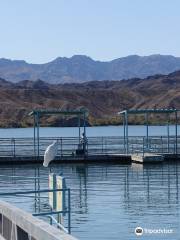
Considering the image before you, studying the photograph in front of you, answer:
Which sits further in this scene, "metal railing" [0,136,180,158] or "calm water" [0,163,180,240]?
"metal railing" [0,136,180,158]

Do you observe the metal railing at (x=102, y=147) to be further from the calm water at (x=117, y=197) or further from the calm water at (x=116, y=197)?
the calm water at (x=117, y=197)

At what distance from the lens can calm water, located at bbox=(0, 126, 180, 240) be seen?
18.5 metres

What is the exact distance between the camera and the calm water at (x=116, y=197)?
60.7 ft

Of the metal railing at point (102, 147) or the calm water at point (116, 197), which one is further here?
the metal railing at point (102, 147)

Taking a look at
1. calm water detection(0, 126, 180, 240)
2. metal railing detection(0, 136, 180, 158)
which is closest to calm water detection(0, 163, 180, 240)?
calm water detection(0, 126, 180, 240)

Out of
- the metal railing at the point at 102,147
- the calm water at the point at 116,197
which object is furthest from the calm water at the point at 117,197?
the metal railing at the point at 102,147

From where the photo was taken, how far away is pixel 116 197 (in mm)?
25594

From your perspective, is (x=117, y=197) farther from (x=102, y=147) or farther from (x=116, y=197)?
(x=102, y=147)

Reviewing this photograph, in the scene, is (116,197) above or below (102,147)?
below

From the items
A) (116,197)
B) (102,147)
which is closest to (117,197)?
(116,197)

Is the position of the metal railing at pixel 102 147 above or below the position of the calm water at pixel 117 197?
above

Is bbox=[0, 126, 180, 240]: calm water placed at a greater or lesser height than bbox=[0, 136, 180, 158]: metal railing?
lesser

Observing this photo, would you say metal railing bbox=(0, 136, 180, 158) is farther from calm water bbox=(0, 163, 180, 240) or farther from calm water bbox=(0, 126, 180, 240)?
calm water bbox=(0, 163, 180, 240)

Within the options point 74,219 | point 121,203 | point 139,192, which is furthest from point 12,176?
point 74,219
